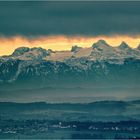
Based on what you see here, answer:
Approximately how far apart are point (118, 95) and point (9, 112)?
2565 centimetres

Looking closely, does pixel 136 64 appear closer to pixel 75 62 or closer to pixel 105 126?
pixel 75 62

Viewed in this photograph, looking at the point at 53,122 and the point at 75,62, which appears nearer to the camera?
the point at 53,122

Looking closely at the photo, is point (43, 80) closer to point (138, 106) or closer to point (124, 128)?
point (138, 106)

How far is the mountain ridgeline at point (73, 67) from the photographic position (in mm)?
167500

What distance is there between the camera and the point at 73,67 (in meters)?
175

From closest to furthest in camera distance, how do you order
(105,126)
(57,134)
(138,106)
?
1. (57,134)
2. (105,126)
3. (138,106)

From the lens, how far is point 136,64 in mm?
167875

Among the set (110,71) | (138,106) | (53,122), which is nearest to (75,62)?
(110,71)

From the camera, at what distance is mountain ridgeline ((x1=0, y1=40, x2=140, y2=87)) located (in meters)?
168

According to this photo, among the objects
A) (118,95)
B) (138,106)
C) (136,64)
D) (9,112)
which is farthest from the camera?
(136,64)

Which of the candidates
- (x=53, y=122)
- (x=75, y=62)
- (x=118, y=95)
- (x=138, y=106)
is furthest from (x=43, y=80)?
(x=53, y=122)

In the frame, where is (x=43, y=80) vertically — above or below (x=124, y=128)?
above

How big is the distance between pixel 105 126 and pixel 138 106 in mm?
21604

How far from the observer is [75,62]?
17325cm
